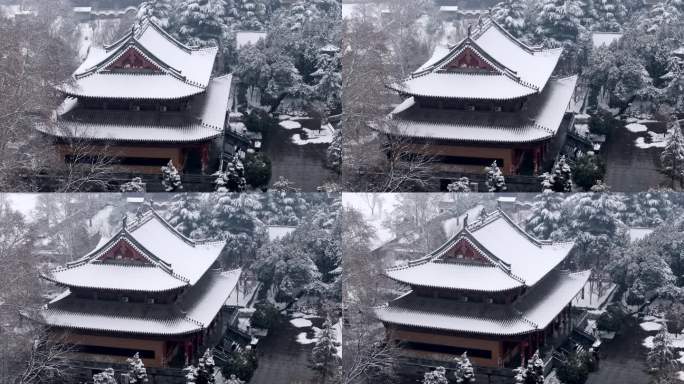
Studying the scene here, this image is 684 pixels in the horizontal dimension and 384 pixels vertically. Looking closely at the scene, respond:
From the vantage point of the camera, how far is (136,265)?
36.6 feet

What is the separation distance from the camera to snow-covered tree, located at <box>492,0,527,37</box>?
11328 mm

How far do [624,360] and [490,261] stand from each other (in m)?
1.70

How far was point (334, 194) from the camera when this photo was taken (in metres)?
11.4

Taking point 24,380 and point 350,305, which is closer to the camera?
point 24,380

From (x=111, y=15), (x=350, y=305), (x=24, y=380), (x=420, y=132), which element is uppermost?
(x=111, y=15)

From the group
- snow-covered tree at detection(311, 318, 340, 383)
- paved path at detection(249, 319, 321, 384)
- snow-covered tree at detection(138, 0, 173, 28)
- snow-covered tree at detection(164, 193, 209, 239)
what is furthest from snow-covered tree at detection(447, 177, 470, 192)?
snow-covered tree at detection(138, 0, 173, 28)

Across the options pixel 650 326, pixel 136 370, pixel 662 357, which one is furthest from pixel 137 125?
pixel 662 357

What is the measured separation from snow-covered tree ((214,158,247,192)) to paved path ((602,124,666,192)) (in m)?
3.77

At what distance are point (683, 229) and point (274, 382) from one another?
4.52 metres

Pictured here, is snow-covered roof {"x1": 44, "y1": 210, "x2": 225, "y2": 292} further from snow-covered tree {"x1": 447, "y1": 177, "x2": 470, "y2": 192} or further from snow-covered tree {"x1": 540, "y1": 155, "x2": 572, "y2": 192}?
snow-covered tree {"x1": 540, "y1": 155, "x2": 572, "y2": 192}

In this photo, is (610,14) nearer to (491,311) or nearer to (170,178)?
(491,311)

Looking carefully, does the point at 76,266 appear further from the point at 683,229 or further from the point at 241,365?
the point at 683,229

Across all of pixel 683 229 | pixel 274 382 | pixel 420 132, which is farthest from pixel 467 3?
pixel 274 382

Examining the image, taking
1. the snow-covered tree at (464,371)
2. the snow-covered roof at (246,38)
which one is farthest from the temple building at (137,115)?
the snow-covered tree at (464,371)
